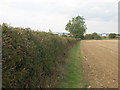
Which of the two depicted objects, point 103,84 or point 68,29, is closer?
point 103,84

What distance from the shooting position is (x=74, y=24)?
95.2 metres

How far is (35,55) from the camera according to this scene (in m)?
Result: 4.81

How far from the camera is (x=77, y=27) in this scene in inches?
3593

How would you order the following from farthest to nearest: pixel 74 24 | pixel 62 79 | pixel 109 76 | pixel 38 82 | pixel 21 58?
pixel 74 24, pixel 109 76, pixel 62 79, pixel 38 82, pixel 21 58

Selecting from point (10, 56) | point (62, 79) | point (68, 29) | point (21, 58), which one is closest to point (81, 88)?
point (62, 79)

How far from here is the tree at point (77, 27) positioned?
89500 mm

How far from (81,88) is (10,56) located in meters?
4.13

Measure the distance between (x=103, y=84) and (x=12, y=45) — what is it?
16.6 ft

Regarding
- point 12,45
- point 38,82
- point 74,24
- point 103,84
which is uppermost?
point 74,24

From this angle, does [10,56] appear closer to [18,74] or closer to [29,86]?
[18,74]

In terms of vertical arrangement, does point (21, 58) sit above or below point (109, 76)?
above

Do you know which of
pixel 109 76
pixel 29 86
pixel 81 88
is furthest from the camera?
pixel 109 76

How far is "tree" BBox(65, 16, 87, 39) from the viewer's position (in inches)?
3524

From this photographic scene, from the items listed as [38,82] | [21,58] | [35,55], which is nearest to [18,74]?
[21,58]
